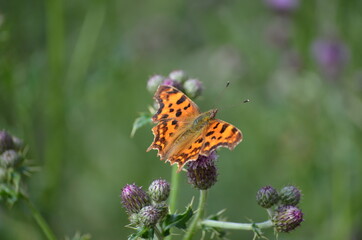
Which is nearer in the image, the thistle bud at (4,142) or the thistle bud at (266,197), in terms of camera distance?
the thistle bud at (266,197)

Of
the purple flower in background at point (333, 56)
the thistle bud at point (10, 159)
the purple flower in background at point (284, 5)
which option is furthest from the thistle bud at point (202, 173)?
→ the purple flower in background at point (284, 5)

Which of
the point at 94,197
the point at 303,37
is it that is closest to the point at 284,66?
the point at 303,37

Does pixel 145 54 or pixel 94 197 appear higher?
pixel 145 54

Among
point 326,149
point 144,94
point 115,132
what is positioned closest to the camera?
point 326,149

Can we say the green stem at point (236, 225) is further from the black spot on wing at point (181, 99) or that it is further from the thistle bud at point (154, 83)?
the thistle bud at point (154, 83)

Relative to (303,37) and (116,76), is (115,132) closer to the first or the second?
(116,76)

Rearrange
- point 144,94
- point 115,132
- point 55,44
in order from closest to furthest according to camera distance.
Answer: point 55,44, point 115,132, point 144,94

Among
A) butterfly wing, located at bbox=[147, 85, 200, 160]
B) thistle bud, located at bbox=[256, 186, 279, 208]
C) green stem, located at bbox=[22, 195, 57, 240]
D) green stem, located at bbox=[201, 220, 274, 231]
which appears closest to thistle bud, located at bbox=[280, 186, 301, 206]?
thistle bud, located at bbox=[256, 186, 279, 208]
